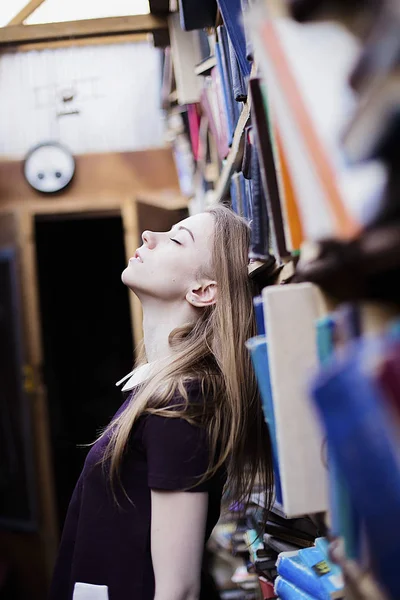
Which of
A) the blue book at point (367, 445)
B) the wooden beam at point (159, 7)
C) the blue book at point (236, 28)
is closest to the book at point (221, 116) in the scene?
the blue book at point (236, 28)

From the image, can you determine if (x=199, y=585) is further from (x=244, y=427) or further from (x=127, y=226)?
(x=127, y=226)

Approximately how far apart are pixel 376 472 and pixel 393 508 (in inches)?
1.3

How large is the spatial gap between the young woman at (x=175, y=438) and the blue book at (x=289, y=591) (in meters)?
0.16

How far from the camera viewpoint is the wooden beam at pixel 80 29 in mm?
2676

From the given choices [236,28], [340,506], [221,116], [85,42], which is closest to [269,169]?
[340,506]

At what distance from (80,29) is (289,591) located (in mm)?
2326

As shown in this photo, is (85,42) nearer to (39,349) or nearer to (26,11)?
(26,11)

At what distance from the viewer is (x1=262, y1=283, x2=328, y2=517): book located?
2.84 ft

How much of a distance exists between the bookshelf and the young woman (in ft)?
1.09

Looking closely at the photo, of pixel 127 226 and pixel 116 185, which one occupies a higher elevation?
pixel 116 185

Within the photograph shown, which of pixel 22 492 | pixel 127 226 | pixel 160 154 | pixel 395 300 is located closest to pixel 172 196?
pixel 160 154

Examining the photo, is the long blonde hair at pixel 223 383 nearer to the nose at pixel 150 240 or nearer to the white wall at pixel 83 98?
the nose at pixel 150 240

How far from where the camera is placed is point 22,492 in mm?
3637

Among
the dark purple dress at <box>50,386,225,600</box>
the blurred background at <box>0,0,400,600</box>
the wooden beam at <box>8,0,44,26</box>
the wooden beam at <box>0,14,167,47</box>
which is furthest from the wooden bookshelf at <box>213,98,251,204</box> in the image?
the wooden beam at <box>8,0,44,26</box>
